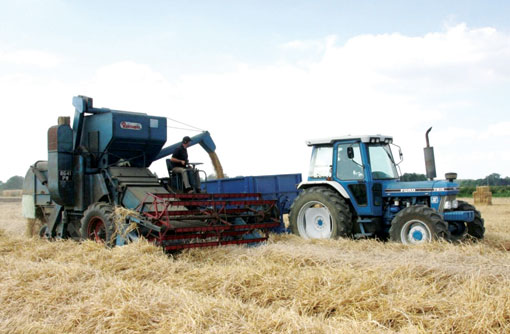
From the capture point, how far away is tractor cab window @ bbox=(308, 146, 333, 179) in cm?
993

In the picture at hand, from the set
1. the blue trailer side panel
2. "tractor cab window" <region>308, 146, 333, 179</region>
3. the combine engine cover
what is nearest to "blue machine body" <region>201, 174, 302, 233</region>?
the blue trailer side panel

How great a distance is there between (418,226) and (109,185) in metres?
5.36

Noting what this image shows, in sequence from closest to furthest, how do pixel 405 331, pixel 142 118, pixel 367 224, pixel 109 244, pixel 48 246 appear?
pixel 405 331
pixel 109 244
pixel 48 246
pixel 367 224
pixel 142 118

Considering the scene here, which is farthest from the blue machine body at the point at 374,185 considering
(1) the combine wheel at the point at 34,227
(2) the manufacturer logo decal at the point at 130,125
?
(1) the combine wheel at the point at 34,227

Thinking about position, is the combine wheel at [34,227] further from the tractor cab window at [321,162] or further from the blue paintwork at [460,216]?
the blue paintwork at [460,216]

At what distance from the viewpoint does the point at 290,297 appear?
16.9 feet

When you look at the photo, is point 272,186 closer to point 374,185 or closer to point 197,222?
point 374,185

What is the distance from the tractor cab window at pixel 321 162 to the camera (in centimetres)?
993

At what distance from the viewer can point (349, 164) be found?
9.54m

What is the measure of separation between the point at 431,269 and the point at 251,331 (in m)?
2.57

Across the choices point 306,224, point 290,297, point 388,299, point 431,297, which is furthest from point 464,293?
point 306,224

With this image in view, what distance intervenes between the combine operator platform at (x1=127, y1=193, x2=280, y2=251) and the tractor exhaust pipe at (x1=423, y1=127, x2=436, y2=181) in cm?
272

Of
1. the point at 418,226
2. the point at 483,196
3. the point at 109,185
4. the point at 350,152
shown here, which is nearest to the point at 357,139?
the point at 350,152

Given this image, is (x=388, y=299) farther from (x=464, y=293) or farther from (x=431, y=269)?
(x=431, y=269)
